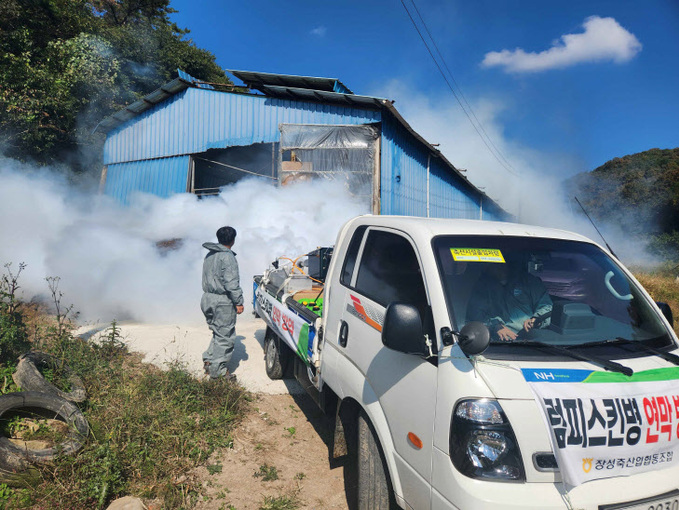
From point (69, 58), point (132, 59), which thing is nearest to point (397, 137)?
point (69, 58)

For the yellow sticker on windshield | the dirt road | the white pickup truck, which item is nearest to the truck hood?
the white pickup truck

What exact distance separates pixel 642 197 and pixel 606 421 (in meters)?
34.6

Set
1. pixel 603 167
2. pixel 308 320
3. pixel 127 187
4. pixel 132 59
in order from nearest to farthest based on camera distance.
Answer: pixel 308 320 < pixel 127 187 < pixel 132 59 < pixel 603 167

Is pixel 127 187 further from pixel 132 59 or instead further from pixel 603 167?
pixel 603 167

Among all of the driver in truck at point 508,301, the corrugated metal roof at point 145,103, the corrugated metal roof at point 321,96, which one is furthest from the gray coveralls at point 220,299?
the corrugated metal roof at point 145,103

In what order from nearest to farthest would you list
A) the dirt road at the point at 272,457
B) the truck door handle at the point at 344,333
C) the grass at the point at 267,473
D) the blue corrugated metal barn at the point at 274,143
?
the truck door handle at the point at 344,333 < the dirt road at the point at 272,457 < the grass at the point at 267,473 < the blue corrugated metal barn at the point at 274,143

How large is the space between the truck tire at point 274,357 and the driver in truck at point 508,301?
3.31 m

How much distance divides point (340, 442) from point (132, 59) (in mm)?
25190

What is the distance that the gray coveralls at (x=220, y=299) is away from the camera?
520 centimetres

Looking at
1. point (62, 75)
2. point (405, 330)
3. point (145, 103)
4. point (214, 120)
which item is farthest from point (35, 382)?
point (62, 75)

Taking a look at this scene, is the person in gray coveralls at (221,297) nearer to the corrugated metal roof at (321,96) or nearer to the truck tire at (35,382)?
the truck tire at (35,382)

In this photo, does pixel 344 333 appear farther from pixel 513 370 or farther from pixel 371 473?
pixel 513 370

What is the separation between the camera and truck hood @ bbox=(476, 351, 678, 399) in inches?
74.5

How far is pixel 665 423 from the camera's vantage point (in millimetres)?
2002
